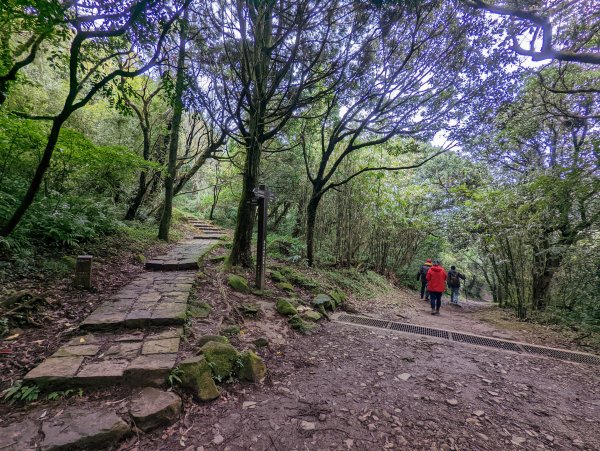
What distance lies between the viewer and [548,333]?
17.8ft

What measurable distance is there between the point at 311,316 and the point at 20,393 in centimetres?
349

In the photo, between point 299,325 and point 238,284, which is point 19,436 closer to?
point 299,325

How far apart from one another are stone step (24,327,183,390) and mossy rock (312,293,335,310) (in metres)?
2.90

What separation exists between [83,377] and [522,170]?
38.2ft

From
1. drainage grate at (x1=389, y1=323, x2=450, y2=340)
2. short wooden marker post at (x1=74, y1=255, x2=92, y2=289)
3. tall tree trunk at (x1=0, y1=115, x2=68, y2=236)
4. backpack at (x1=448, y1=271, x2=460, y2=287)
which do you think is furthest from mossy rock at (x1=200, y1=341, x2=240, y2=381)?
backpack at (x1=448, y1=271, x2=460, y2=287)

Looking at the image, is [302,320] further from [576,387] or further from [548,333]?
[548,333]

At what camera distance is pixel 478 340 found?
4629 millimetres

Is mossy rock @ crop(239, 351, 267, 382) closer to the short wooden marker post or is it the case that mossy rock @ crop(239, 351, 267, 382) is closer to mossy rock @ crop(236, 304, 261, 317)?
mossy rock @ crop(236, 304, 261, 317)

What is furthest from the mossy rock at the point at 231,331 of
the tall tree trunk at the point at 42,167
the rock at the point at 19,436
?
the tall tree trunk at the point at 42,167

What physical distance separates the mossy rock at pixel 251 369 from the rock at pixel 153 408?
0.70 meters

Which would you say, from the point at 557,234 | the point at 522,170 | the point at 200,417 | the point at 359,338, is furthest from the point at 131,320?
the point at 522,170

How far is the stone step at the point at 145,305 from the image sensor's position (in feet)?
9.93

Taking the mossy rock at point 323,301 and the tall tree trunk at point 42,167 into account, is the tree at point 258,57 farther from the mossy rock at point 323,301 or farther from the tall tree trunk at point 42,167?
the tall tree trunk at point 42,167

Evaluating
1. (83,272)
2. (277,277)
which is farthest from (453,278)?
(83,272)
